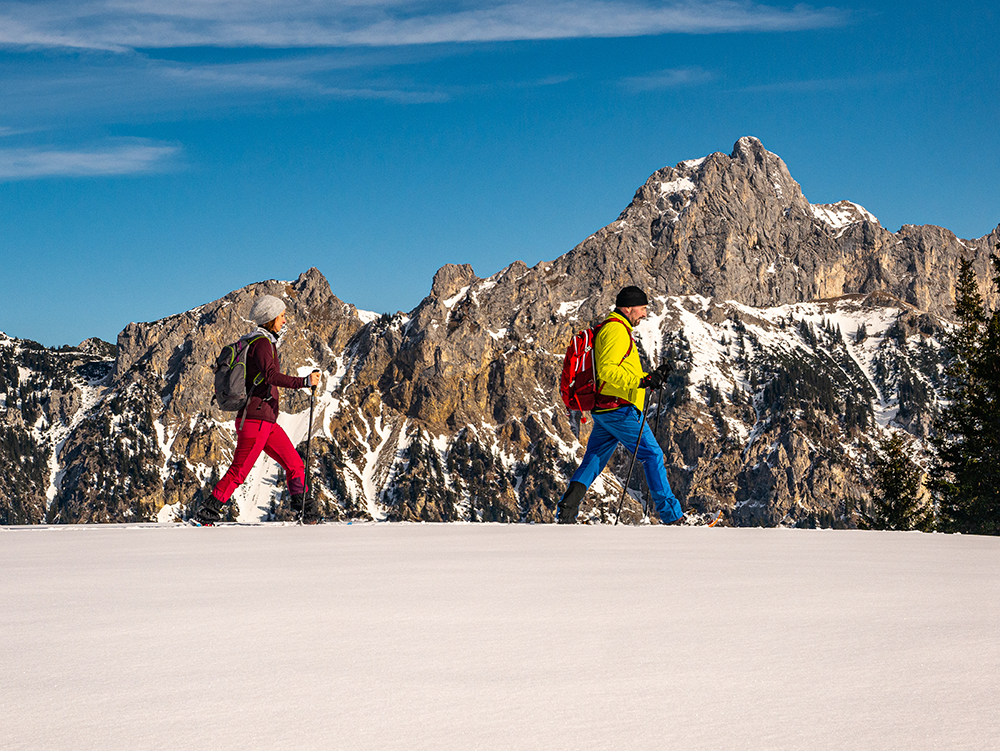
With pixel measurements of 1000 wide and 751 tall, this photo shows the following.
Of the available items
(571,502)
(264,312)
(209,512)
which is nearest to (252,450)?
(209,512)

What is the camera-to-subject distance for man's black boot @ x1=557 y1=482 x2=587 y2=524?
13.2 m

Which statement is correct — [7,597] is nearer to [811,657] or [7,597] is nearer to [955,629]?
[811,657]

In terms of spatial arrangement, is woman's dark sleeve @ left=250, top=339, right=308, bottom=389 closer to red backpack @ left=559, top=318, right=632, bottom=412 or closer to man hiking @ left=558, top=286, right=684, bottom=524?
red backpack @ left=559, top=318, right=632, bottom=412

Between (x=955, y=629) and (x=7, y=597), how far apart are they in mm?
5776

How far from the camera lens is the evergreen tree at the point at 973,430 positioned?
27000 millimetres

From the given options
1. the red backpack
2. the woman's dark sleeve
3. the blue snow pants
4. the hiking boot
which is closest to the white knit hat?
the woman's dark sleeve

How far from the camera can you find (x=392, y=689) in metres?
3.62

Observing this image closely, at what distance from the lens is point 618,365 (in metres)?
13.3

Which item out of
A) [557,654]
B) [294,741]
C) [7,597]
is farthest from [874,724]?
[7,597]

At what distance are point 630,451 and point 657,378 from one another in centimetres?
108

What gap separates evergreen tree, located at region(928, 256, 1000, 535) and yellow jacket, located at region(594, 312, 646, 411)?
17.5 metres

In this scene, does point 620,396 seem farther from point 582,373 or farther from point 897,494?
point 897,494

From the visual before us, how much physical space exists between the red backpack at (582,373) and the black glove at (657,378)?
0.70 meters

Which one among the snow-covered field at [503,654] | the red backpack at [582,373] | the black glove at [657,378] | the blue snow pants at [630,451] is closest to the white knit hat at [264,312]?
the red backpack at [582,373]
